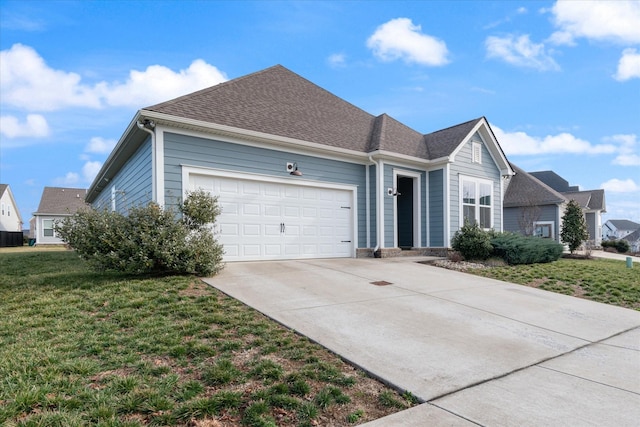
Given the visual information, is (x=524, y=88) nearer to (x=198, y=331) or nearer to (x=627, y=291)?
(x=627, y=291)

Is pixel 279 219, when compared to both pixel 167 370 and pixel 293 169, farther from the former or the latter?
pixel 167 370

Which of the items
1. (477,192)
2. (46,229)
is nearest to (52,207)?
(46,229)

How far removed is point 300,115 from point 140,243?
263 inches

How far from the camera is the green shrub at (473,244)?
11.0 metres

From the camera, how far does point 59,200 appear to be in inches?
1299

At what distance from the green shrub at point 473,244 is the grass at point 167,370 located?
8.41 meters

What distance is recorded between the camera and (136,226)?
272 inches

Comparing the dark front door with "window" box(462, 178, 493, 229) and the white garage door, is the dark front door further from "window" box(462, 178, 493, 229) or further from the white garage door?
the white garage door

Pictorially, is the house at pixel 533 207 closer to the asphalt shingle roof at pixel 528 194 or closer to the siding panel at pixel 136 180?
the asphalt shingle roof at pixel 528 194

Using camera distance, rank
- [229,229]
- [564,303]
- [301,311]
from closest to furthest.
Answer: [301,311] < [564,303] < [229,229]

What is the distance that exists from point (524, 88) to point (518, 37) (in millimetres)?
2554

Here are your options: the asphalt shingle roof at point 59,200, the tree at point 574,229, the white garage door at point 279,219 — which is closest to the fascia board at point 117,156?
the white garage door at point 279,219

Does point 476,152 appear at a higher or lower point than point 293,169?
higher

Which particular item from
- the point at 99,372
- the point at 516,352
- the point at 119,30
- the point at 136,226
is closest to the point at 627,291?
the point at 516,352
